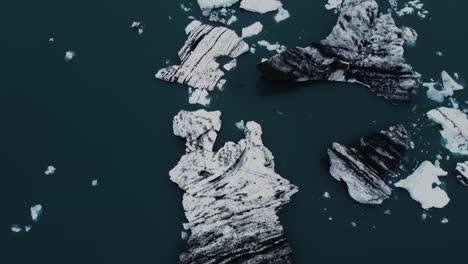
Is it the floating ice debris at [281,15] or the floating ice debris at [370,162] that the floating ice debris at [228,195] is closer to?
the floating ice debris at [370,162]

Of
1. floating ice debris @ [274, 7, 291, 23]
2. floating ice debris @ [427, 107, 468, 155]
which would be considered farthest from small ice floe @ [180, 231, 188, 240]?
floating ice debris @ [274, 7, 291, 23]

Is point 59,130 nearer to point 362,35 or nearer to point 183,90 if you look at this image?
point 183,90

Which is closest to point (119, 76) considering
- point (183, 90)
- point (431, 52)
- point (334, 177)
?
point (183, 90)

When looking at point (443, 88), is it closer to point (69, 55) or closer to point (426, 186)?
point (426, 186)

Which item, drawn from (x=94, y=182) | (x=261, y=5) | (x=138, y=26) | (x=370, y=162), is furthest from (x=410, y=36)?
(x=94, y=182)

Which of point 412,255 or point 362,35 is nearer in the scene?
point 412,255

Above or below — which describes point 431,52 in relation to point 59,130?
below
